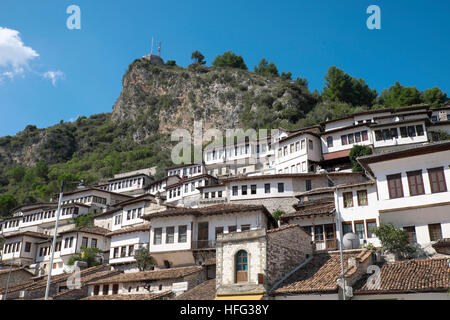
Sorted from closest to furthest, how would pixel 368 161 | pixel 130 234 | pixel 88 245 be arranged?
pixel 368 161, pixel 130 234, pixel 88 245

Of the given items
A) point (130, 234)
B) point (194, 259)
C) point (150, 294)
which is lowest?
point (150, 294)

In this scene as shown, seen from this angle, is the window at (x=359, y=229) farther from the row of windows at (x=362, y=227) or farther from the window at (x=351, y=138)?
the window at (x=351, y=138)

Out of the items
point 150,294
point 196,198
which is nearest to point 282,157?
point 196,198

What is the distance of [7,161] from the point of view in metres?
140

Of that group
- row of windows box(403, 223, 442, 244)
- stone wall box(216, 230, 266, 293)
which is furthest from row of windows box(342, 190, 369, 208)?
stone wall box(216, 230, 266, 293)

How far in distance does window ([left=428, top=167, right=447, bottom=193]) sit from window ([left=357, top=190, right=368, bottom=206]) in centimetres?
565

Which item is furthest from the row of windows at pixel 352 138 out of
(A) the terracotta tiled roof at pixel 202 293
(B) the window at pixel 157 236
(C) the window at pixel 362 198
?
(A) the terracotta tiled roof at pixel 202 293

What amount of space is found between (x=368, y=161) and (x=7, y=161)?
140876 millimetres

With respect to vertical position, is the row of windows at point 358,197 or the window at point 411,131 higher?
the window at point 411,131

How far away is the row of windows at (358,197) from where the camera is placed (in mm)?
31125

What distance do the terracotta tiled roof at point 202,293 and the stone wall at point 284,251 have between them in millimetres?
4345
